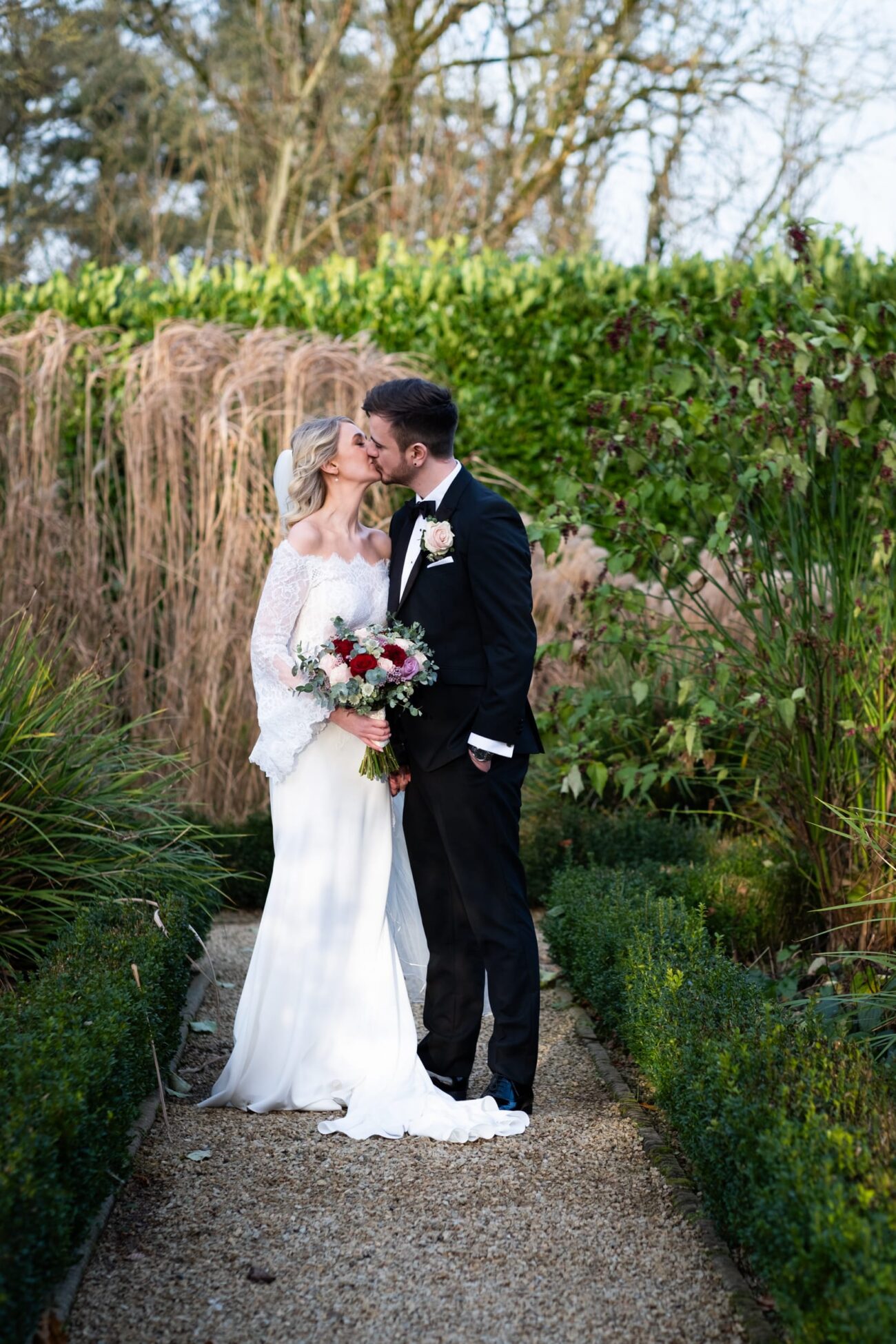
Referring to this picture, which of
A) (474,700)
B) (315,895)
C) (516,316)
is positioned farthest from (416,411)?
(516,316)

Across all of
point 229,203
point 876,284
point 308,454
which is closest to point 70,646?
point 308,454

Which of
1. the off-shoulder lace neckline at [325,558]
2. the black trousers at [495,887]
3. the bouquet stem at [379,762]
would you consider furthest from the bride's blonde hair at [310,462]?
the black trousers at [495,887]

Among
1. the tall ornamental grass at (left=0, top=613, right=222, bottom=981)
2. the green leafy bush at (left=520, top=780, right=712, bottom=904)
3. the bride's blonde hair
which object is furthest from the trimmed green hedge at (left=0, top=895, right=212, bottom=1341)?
the green leafy bush at (left=520, top=780, right=712, bottom=904)

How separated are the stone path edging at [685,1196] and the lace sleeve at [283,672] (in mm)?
1372

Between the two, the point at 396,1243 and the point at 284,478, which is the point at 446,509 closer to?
the point at 284,478

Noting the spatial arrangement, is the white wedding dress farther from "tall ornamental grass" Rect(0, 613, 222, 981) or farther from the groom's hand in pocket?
"tall ornamental grass" Rect(0, 613, 222, 981)

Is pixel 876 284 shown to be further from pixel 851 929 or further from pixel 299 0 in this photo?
pixel 299 0

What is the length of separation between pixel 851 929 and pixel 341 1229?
7.76ft

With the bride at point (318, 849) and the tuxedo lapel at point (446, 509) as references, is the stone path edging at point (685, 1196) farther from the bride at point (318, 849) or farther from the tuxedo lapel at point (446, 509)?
the tuxedo lapel at point (446, 509)

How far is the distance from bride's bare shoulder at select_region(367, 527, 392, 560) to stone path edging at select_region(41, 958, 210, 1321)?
1624 millimetres

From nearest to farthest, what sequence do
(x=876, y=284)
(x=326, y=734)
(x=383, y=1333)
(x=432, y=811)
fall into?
(x=383, y=1333)
(x=432, y=811)
(x=326, y=734)
(x=876, y=284)

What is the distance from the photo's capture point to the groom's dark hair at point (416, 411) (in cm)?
343

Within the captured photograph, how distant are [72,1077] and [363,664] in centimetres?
128

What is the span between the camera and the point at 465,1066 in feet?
11.9
